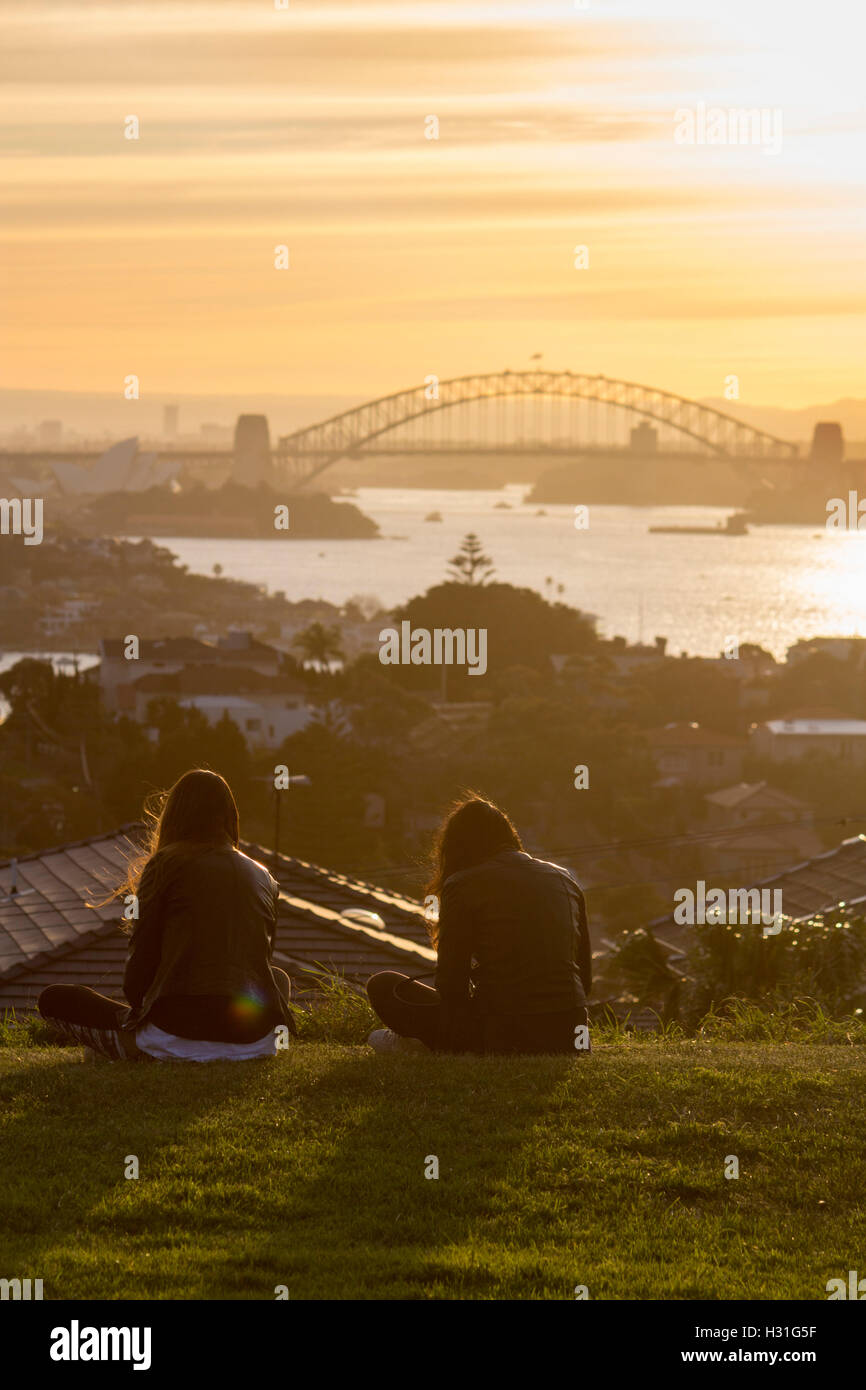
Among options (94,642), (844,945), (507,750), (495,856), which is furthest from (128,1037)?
(94,642)

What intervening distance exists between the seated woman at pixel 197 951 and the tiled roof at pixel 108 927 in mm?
2733

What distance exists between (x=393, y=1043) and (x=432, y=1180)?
1.45 metres

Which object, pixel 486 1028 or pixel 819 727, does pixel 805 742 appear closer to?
pixel 819 727

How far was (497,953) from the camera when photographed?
205 inches

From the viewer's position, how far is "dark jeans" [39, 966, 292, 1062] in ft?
17.3

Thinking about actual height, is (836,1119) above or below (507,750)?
Answer: above

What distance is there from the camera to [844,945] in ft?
29.9

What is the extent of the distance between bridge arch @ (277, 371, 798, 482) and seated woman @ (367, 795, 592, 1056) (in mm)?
158170

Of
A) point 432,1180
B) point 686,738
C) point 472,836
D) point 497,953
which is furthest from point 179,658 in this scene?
point 432,1180

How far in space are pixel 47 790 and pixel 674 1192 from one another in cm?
3767

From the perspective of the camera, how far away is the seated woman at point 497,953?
5180 mm
